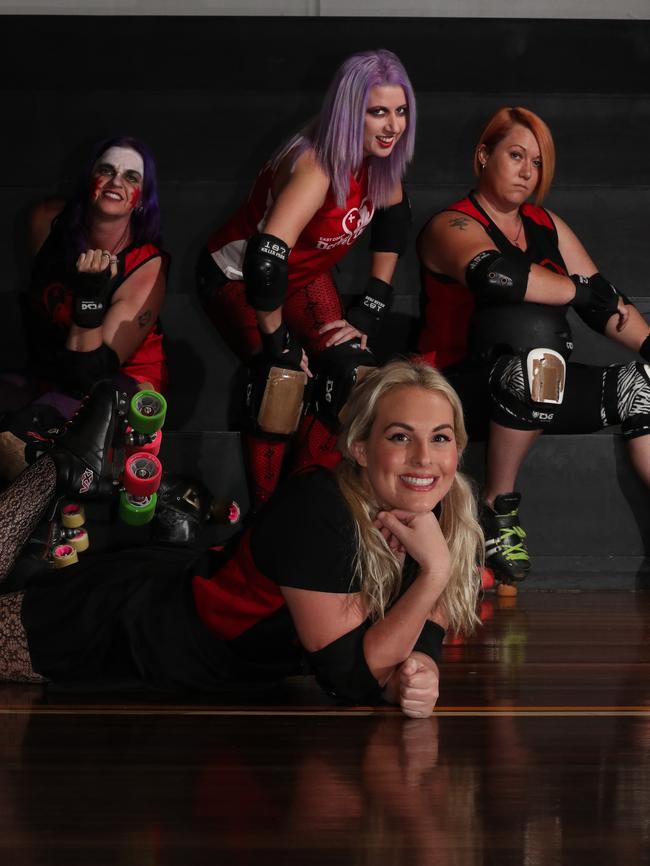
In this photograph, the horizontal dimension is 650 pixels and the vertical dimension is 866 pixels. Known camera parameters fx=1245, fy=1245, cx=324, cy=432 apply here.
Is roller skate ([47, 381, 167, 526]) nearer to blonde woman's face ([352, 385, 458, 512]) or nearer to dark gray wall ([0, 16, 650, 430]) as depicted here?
blonde woman's face ([352, 385, 458, 512])

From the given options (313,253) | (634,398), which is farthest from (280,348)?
(634,398)

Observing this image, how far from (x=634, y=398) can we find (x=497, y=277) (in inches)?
16.1

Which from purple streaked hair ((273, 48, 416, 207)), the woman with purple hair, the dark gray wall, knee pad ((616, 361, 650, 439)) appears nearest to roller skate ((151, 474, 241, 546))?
the woman with purple hair

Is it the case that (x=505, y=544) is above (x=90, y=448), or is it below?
below

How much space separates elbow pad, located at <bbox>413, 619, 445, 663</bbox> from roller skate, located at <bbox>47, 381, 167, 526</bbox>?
70 centimetres

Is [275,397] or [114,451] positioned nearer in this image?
[114,451]

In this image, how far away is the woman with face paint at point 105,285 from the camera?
279 cm

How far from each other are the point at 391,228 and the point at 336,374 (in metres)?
0.44

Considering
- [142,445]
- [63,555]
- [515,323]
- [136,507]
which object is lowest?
[63,555]

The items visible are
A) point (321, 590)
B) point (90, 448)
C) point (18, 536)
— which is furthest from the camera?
point (90, 448)

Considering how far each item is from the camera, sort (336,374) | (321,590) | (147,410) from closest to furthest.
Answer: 1. (321,590)
2. (147,410)
3. (336,374)

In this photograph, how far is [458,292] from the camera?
2951 millimetres

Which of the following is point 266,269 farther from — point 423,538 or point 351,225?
point 423,538

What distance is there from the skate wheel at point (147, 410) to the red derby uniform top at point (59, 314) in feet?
1.48
